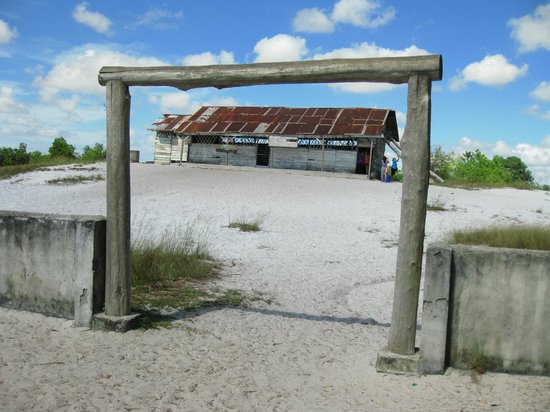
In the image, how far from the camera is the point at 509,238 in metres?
9.59

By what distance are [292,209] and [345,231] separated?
10.2ft

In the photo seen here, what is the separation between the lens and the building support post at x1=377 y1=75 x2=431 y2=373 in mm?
4059

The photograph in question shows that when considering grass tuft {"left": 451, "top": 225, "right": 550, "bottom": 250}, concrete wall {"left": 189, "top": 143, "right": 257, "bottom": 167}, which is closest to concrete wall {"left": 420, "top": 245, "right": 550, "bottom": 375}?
grass tuft {"left": 451, "top": 225, "right": 550, "bottom": 250}

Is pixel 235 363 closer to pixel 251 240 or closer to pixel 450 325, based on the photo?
pixel 450 325

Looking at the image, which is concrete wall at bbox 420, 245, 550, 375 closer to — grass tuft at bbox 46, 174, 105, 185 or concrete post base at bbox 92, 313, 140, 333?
concrete post base at bbox 92, 313, 140, 333

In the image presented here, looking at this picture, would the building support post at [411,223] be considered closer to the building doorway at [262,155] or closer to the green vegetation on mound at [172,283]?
the green vegetation on mound at [172,283]

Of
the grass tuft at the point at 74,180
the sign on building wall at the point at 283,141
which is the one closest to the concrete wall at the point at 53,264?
the grass tuft at the point at 74,180

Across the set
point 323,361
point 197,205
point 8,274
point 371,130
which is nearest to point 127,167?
point 8,274

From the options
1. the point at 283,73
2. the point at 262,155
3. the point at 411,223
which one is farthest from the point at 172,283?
the point at 262,155

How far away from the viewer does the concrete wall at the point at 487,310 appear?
3848 mm

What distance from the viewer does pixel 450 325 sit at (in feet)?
13.1

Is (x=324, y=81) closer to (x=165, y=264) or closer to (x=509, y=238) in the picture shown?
(x=165, y=264)

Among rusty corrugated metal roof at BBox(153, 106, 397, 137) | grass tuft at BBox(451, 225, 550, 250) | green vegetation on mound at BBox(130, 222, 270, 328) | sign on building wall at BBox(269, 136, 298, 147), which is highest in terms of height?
rusty corrugated metal roof at BBox(153, 106, 397, 137)

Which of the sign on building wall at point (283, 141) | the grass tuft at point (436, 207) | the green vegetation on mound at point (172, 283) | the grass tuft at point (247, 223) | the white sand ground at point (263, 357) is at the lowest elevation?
the white sand ground at point (263, 357)
